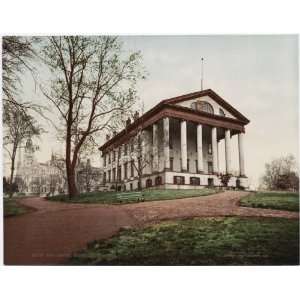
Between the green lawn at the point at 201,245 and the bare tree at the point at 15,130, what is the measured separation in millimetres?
2235

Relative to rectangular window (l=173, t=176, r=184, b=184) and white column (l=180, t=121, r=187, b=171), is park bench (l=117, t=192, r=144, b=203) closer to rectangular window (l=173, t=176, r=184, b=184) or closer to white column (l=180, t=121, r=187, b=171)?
rectangular window (l=173, t=176, r=184, b=184)

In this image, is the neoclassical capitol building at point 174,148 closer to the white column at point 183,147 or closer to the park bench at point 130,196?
the white column at point 183,147

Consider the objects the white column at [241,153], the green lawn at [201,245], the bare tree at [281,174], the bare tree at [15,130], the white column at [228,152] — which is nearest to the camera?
the green lawn at [201,245]

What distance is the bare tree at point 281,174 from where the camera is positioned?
7672 mm

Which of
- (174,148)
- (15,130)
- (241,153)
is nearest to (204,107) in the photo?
(174,148)

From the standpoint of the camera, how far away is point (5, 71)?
785cm

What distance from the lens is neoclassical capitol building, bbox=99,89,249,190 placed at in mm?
7996

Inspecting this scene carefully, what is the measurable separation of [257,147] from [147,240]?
8.87 feet

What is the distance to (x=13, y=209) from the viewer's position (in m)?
7.79

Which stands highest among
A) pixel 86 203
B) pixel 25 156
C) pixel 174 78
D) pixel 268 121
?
pixel 174 78

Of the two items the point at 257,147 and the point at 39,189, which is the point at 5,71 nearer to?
the point at 39,189

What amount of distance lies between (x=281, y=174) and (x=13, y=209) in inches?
195

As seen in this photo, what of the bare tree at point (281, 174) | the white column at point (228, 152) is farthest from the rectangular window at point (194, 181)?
the bare tree at point (281, 174)

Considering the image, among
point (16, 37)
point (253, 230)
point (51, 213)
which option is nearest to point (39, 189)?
point (51, 213)
